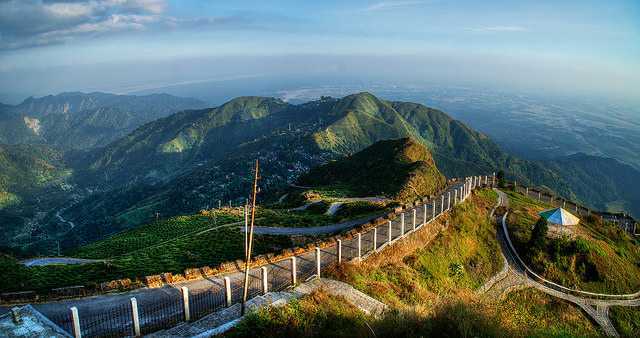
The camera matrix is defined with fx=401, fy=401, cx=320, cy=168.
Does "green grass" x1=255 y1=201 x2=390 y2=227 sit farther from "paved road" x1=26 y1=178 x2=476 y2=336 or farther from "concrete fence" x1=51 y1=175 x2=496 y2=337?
"paved road" x1=26 y1=178 x2=476 y2=336

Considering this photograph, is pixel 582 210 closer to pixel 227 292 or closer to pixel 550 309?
pixel 550 309

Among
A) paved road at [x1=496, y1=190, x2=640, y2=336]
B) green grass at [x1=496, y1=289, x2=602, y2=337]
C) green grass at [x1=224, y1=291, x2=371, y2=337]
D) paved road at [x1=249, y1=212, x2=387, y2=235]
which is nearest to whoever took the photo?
green grass at [x1=224, y1=291, x2=371, y2=337]

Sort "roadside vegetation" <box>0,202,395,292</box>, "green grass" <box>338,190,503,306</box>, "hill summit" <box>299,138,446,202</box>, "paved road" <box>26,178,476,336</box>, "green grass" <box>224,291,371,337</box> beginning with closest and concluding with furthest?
"green grass" <box>224,291,371,337</box>, "paved road" <box>26,178,476,336</box>, "green grass" <box>338,190,503,306</box>, "roadside vegetation" <box>0,202,395,292</box>, "hill summit" <box>299,138,446,202</box>

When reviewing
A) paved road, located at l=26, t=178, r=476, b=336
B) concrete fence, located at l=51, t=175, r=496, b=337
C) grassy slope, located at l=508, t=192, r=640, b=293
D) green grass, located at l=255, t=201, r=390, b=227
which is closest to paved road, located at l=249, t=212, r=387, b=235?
green grass, located at l=255, t=201, r=390, b=227

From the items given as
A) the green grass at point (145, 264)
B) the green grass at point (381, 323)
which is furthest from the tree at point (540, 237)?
the green grass at point (381, 323)

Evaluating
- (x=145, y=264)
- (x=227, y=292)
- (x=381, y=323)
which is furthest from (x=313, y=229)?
(x=381, y=323)

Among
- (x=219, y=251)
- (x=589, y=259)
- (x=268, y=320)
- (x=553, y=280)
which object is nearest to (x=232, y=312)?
(x=268, y=320)

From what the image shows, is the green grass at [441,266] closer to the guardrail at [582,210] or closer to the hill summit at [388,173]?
the hill summit at [388,173]
